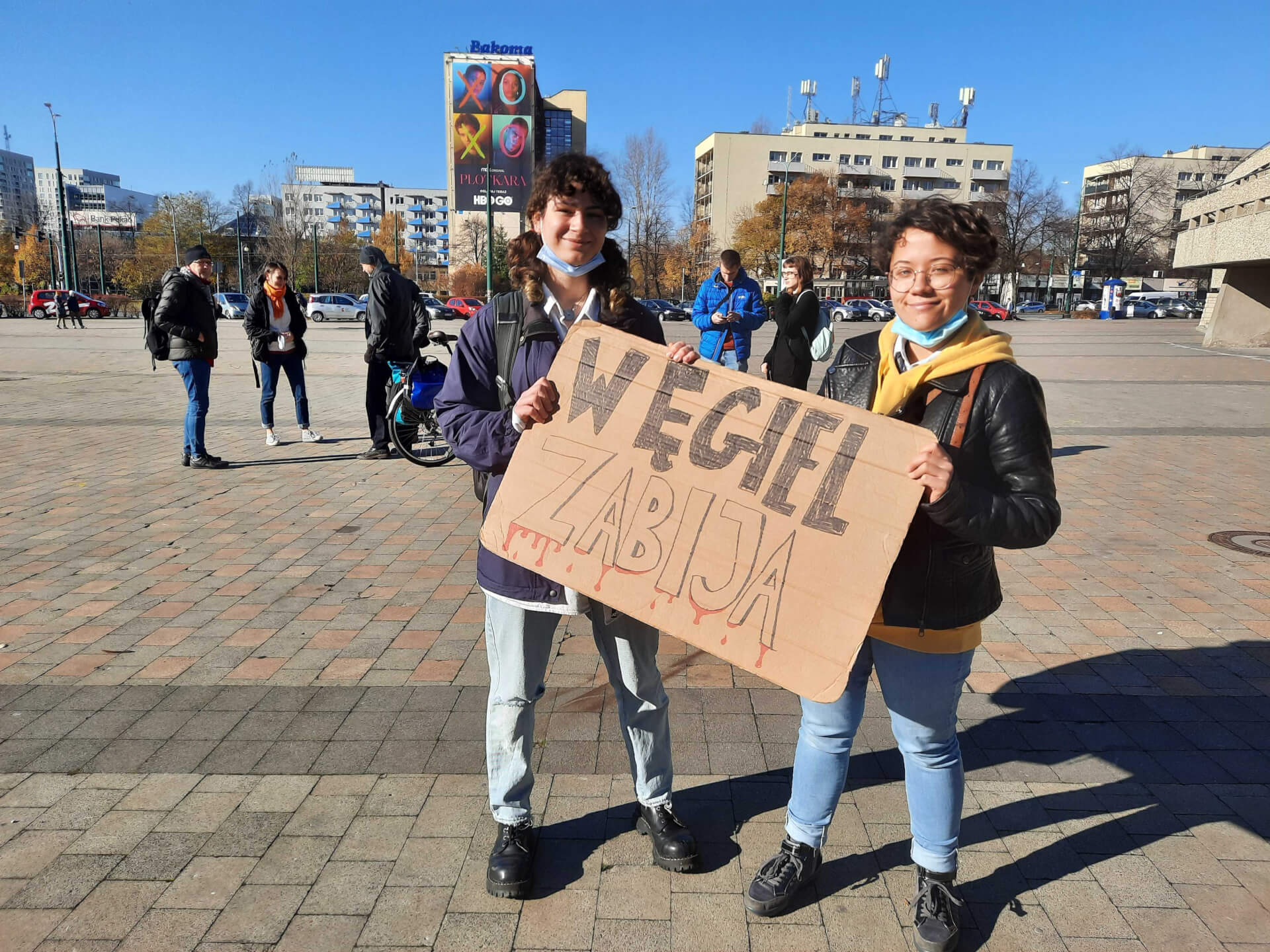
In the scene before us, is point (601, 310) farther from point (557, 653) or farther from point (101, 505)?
point (101, 505)

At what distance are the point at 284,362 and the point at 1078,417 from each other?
35.4 feet

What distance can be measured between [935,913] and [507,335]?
1.97 metres

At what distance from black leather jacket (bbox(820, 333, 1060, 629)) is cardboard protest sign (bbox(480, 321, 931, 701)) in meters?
0.17

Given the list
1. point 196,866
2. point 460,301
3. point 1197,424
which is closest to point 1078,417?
point 1197,424

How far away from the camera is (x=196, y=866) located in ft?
8.60

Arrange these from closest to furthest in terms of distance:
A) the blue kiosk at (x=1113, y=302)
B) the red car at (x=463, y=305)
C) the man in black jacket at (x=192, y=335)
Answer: the man in black jacket at (x=192, y=335)
the red car at (x=463, y=305)
the blue kiosk at (x=1113, y=302)

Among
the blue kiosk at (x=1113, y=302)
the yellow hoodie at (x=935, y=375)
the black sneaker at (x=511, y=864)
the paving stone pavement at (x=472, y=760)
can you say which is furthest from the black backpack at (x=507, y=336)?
the blue kiosk at (x=1113, y=302)

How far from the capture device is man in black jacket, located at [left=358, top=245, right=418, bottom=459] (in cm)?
849

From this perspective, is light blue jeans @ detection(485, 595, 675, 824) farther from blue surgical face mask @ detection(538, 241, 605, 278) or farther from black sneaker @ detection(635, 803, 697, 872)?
blue surgical face mask @ detection(538, 241, 605, 278)

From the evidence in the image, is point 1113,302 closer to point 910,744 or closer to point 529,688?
point 910,744

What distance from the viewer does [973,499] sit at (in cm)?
202

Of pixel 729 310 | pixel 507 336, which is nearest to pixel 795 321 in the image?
pixel 729 310

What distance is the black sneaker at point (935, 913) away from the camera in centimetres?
228

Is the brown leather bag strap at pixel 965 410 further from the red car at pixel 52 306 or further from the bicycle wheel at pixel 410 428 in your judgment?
the red car at pixel 52 306
